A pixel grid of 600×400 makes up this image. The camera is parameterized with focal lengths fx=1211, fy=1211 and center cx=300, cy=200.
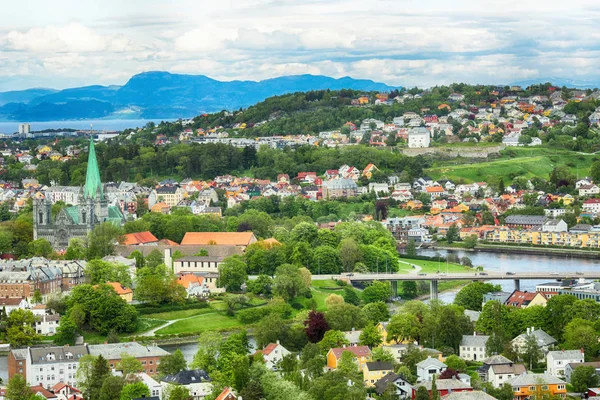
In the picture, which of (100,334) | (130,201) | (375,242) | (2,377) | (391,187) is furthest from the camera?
(391,187)

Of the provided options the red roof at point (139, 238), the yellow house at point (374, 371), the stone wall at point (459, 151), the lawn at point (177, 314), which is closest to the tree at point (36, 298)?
the lawn at point (177, 314)

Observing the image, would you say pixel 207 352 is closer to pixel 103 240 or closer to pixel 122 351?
pixel 122 351

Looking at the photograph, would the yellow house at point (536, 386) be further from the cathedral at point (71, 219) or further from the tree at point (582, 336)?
the cathedral at point (71, 219)

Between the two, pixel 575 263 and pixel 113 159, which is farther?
pixel 113 159

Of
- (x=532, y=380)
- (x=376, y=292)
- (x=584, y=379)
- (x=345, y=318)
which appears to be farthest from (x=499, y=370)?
(x=376, y=292)

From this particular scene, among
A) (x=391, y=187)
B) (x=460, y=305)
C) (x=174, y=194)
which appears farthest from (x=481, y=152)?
(x=460, y=305)

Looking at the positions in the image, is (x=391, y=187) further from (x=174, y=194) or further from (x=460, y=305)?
(x=460, y=305)

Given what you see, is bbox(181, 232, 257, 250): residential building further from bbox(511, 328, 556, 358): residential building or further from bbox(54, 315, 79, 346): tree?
bbox(511, 328, 556, 358): residential building

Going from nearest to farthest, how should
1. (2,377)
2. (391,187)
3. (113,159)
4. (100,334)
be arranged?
(2,377), (100,334), (391,187), (113,159)
